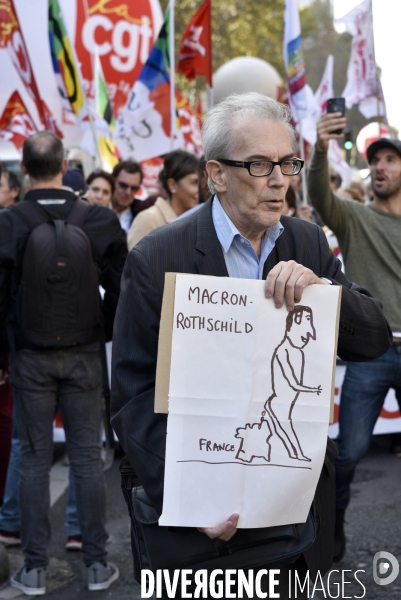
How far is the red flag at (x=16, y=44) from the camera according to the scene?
27.1 feet

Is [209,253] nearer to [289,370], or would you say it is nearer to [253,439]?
[289,370]

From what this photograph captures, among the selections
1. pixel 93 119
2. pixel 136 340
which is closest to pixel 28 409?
pixel 136 340

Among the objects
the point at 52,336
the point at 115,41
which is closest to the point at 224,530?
the point at 52,336

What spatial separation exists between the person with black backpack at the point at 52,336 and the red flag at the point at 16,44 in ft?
13.9

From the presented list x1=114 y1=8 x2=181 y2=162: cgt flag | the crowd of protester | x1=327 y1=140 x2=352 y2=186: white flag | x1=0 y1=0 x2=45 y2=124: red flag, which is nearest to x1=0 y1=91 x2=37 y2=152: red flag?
x1=0 y1=0 x2=45 y2=124: red flag

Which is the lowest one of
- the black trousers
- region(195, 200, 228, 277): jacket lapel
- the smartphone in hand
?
the black trousers

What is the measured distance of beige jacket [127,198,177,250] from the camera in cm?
556

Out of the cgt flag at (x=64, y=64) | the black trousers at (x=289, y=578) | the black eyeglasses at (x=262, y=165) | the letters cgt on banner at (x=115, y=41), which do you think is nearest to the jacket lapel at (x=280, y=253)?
the black eyeglasses at (x=262, y=165)

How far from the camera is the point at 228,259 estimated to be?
247 centimetres

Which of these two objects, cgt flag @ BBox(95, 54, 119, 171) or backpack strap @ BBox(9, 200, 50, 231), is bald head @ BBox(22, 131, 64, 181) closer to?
backpack strap @ BBox(9, 200, 50, 231)

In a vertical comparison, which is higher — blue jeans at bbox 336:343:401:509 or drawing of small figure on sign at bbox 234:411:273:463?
drawing of small figure on sign at bbox 234:411:273:463

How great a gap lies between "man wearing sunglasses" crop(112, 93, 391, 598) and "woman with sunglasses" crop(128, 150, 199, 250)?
3003mm

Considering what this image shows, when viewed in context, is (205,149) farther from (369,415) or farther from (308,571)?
(369,415)

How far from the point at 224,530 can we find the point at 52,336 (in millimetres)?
2063
